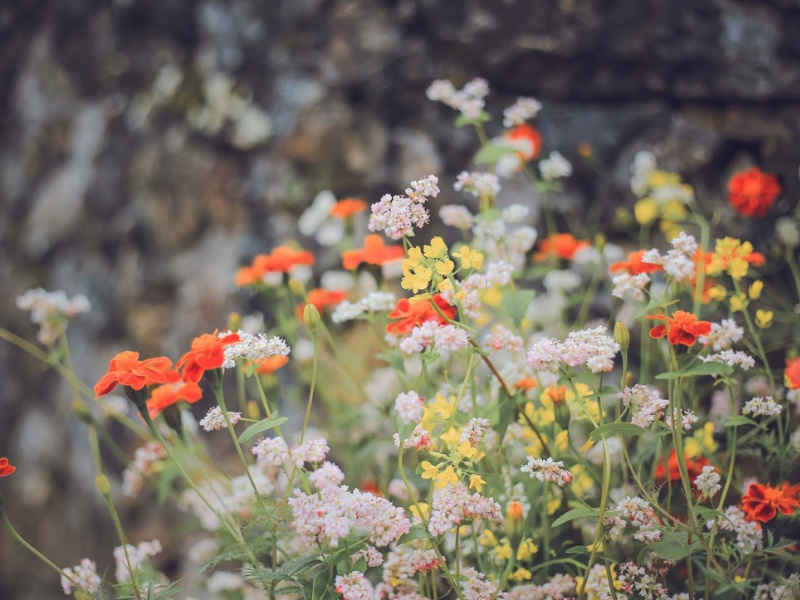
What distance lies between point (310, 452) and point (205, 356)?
4.2 inches

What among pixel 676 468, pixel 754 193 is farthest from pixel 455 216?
pixel 754 193

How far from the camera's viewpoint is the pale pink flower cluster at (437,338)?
1.68 ft

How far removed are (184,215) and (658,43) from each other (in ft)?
3.12

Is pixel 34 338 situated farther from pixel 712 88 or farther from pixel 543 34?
pixel 712 88

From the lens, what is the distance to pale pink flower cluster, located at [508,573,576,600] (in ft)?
1.90

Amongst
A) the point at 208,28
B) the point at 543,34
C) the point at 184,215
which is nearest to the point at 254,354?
the point at 543,34

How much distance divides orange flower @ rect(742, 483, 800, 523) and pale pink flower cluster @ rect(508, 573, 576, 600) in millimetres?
151

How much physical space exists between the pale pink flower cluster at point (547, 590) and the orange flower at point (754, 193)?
1.97 ft

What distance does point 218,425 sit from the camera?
A: 55 centimetres

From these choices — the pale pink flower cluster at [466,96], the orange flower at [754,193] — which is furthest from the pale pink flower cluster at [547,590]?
the orange flower at [754,193]

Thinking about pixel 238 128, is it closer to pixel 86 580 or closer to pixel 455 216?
pixel 455 216

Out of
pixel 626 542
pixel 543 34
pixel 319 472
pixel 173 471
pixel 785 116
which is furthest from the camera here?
pixel 543 34

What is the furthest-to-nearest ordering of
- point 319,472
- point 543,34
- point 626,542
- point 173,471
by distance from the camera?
point 543,34, point 173,471, point 626,542, point 319,472

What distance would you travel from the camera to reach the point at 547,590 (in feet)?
1.92
